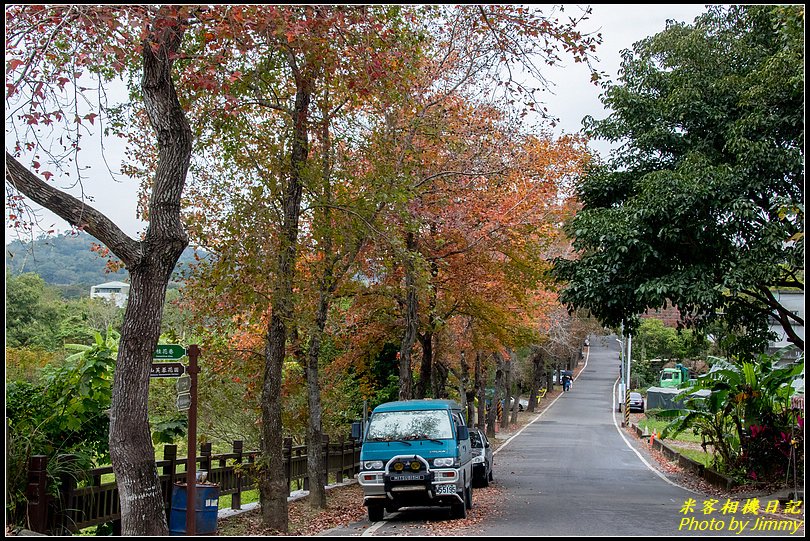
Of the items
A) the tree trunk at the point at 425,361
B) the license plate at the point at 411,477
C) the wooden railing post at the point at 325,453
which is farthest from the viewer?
the tree trunk at the point at 425,361

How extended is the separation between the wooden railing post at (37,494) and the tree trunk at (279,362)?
4.35 metres

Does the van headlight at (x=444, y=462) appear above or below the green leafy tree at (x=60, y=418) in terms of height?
below

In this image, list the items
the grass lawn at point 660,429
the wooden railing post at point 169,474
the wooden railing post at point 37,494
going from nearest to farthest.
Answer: the wooden railing post at point 37,494, the wooden railing post at point 169,474, the grass lawn at point 660,429

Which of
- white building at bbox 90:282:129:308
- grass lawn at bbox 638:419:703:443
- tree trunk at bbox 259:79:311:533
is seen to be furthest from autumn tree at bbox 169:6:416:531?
white building at bbox 90:282:129:308

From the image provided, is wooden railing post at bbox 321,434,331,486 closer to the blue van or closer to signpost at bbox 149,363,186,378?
the blue van

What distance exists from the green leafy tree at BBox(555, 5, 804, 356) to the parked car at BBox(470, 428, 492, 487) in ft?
19.4

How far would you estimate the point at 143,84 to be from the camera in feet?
32.1

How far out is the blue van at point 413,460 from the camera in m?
15.0

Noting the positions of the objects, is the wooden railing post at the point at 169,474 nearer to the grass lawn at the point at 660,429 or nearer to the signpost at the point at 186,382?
the signpost at the point at 186,382

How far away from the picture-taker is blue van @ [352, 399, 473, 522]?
15.0 meters

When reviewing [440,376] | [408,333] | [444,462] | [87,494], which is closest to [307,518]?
[444,462]

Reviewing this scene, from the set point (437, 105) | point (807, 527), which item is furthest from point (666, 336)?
point (807, 527)

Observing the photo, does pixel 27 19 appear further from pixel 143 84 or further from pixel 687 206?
pixel 687 206

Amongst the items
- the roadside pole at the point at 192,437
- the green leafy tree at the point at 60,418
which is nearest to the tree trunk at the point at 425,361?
the green leafy tree at the point at 60,418
